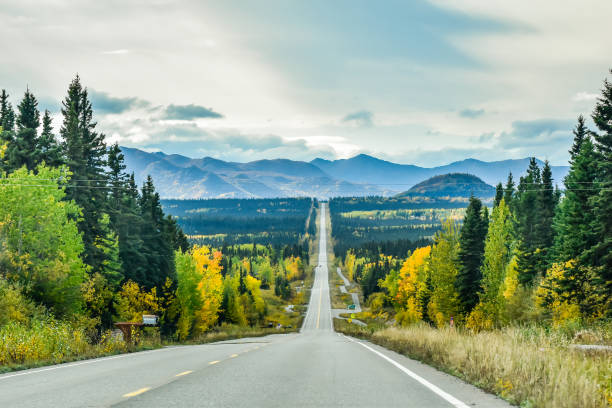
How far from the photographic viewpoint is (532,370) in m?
8.68

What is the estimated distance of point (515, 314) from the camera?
53.0 m

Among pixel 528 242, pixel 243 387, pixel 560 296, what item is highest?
pixel 528 242

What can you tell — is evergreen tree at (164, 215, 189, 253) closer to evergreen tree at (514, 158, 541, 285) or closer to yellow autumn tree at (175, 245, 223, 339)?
yellow autumn tree at (175, 245, 223, 339)

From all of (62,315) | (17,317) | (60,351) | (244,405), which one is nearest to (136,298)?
(62,315)

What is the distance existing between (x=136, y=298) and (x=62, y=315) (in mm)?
16025

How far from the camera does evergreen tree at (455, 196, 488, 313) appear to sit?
58.5 metres

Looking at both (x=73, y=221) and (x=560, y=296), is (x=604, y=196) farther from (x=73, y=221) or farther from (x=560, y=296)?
(x=73, y=221)

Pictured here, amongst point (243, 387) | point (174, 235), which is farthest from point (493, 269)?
point (243, 387)

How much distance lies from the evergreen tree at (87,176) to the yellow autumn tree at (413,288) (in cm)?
4295

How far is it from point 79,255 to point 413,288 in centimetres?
5395

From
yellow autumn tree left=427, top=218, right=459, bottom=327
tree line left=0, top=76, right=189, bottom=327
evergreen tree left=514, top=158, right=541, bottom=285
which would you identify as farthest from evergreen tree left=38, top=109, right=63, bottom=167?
evergreen tree left=514, top=158, right=541, bottom=285

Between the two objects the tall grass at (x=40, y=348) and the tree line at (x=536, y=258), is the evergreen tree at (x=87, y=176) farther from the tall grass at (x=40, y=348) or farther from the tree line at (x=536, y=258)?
the tree line at (x=536, y=258)

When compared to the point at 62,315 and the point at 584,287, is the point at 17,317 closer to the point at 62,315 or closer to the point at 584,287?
the point at 62,315

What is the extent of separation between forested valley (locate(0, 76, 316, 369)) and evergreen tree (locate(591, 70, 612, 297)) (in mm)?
28852
